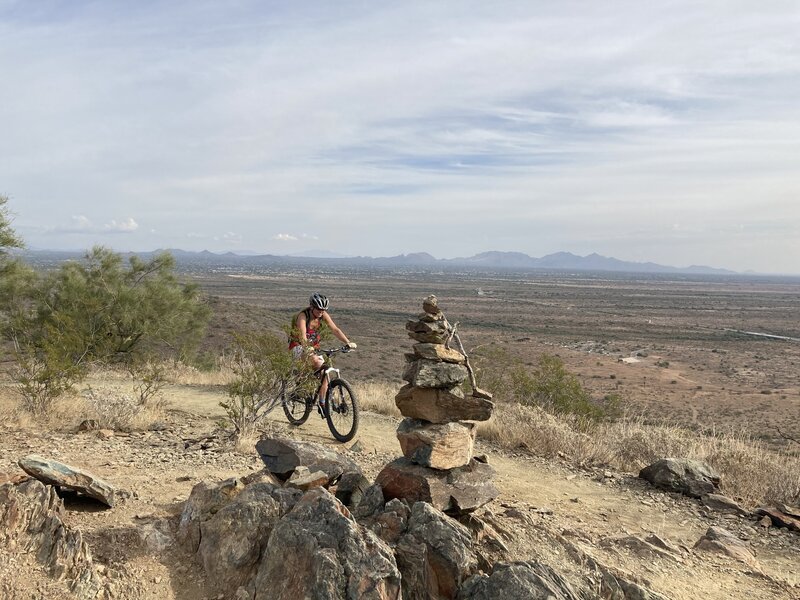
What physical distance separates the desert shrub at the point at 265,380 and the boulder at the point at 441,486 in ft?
11.5

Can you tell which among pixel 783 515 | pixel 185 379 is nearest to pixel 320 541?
pixel 783 515

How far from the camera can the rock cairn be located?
565cm

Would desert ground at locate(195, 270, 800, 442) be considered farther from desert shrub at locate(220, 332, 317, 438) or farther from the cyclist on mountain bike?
desert shrub at locate(220, 332, 317, 438)

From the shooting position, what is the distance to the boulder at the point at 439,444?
584 cm

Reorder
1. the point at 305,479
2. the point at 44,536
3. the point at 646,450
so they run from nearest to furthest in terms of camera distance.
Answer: the point at 44,536, the point at 305,479, the point at 646,450

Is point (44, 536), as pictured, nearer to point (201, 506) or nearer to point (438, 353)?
point (201, 506)

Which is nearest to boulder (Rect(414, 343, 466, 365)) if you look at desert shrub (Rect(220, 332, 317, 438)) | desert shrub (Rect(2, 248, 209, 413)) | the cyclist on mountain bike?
the cyclist on mountain bike

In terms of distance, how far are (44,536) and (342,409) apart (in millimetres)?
4975

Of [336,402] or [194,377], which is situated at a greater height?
[336,402]

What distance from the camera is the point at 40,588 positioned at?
4.11m

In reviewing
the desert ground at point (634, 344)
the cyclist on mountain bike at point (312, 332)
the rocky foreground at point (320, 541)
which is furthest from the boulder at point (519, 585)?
the desert ground at point (634, 344)

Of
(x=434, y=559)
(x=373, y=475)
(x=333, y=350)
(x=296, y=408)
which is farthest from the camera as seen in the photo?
(x=296, y=408)

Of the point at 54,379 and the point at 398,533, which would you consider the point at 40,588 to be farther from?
the point at 54,379

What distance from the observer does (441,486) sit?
222 inches
